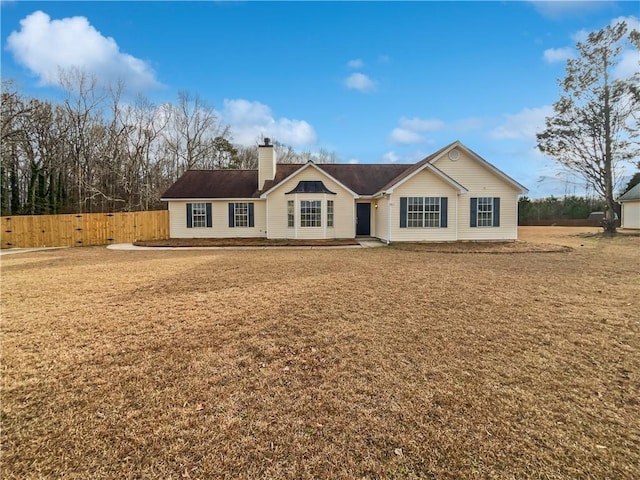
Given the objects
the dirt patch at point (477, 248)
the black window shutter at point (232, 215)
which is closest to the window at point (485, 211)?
the dirt patch at point (477, 248)

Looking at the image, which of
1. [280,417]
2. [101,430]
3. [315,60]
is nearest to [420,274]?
[280,417]

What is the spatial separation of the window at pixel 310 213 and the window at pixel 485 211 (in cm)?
856

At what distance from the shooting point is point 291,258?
12070mm

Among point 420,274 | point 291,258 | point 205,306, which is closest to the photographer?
point 205,306

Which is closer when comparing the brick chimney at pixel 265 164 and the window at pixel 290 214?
the window at pixel 290 214

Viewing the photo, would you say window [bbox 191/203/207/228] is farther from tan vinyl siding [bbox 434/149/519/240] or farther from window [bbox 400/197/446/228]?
tan vinyl siding [bbox 434/149/519/240]

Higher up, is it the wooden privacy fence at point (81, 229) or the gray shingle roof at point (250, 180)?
the gray shingle roof at point (250, 180)

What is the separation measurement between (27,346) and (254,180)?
17.7m

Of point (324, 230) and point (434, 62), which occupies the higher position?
point (434, 62)

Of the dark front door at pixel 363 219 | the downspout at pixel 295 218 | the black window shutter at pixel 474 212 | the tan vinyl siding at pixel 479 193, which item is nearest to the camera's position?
the tan vinyl siding at pixel 479 193

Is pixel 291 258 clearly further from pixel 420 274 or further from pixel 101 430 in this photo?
pixel 101 430

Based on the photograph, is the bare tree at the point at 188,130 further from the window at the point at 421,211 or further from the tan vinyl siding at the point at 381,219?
the window at the point at 421,211

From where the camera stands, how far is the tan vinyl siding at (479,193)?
17.3 m

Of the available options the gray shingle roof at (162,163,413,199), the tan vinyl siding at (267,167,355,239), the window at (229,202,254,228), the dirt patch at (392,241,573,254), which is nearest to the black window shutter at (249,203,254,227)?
the window at (229,202,254,228)
